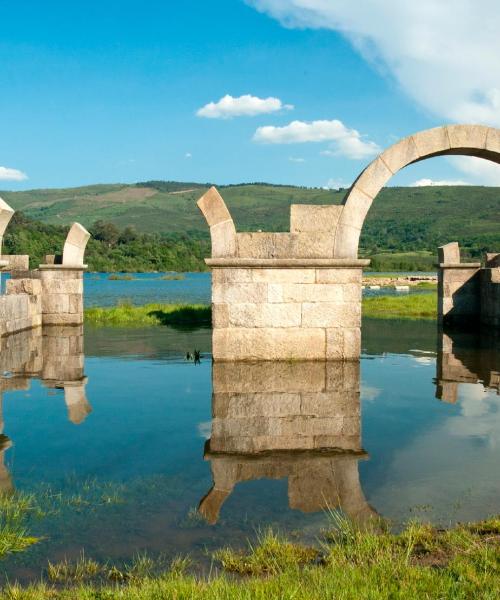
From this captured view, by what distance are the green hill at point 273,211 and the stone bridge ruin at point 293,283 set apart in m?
72.3

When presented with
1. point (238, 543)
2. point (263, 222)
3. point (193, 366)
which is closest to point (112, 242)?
point (263, 222)

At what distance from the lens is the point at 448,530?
3.28 m

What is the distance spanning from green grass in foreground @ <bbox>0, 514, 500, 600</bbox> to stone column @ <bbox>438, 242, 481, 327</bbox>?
39.2 ft

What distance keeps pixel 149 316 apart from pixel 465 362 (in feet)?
29.9

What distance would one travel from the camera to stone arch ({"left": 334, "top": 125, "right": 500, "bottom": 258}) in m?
8.82

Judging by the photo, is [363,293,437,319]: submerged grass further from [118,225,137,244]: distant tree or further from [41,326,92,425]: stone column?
[118,225,137,244]: distant tree

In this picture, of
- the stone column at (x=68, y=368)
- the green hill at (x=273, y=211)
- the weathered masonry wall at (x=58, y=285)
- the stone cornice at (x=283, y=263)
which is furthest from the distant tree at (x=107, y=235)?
the stone cornice at (x=283, y=263)

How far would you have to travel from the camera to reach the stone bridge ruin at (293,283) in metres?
8.56

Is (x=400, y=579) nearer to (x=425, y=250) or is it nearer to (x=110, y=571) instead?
(x=110, y=571)

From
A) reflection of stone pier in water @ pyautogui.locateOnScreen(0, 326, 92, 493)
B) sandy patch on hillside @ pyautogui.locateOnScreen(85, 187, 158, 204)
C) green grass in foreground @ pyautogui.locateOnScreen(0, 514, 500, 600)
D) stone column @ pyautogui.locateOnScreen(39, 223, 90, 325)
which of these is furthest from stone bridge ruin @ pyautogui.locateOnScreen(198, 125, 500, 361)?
sandy patch on hillside @ pyautogui.locateOnScreen(85, 187, 158, 204)

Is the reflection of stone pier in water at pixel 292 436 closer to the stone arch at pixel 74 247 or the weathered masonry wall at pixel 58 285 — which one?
the weathered masonry wall at pixel 58 285

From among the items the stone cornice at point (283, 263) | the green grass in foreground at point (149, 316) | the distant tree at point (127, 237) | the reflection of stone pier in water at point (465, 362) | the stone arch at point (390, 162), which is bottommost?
the reflection of stone pier in water at point (465, 362)

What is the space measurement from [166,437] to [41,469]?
3.77 ft

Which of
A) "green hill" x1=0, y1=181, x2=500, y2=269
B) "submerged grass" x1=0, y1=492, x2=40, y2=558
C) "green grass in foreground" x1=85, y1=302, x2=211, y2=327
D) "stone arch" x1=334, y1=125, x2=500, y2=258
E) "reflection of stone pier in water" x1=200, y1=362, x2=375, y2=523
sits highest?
"green hill" x1=0, y1=181, x2=500, y2=269
